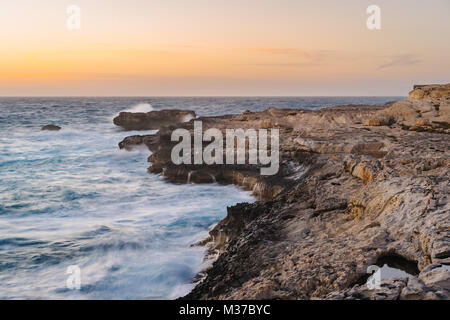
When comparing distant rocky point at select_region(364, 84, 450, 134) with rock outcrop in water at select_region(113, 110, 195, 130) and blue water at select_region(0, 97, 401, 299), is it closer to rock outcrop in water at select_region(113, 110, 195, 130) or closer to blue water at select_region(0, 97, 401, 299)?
blue water at select_region(0, 97, 401, 299)

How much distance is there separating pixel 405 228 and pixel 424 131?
907 cm

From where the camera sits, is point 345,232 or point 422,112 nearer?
point 345,232

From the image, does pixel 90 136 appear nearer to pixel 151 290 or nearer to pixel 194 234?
pixel 194 234

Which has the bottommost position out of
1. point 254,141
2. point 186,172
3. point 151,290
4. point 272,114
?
point 151,290

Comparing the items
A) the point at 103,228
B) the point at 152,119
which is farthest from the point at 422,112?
the point at 152,119

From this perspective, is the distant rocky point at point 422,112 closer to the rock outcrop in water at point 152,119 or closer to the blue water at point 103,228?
the blue water at point 103,228

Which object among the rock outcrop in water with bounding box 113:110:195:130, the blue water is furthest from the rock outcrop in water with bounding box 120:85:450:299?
the rock outcrop in water with bounding box 113:110:195:130

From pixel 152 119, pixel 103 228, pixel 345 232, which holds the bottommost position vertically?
pixel 103 228

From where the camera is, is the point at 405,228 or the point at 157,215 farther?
the point at 157,215

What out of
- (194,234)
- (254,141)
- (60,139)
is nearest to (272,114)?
(254,141)

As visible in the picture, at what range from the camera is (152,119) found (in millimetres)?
36188

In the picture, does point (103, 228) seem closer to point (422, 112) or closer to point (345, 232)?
point (345, 232)

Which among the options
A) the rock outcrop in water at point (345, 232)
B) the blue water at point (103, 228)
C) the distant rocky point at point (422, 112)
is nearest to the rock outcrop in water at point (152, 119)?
the blue water at point (103, 228)
